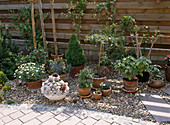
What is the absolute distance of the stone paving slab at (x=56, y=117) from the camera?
2779 millimetres

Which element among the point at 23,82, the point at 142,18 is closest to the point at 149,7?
the point at 142,18

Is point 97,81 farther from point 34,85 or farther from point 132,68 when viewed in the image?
point 34,85

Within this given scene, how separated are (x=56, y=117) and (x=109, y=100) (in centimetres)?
120

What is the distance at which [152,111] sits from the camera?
3.07 meters

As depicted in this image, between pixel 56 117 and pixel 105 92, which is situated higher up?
pixel 105 92

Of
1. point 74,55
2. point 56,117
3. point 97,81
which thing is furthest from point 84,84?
point 74,55

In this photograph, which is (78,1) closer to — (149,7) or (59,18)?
(59,18)

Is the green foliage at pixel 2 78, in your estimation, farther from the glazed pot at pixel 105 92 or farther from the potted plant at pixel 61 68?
the glazed pot at pixel 105 92

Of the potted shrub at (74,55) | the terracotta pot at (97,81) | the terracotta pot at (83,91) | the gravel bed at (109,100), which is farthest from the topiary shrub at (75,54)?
the terracotta pot at (83,91)

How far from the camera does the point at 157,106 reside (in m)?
3.24

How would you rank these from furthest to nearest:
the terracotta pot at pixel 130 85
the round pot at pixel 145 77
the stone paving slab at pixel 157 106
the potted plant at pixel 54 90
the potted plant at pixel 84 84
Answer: the round pot at pixel 145 77
the terracotta pot at pixel 130 85
the potted plant at pixel 84 84
the potted plant at pixel 54 90
the stone paving slab at pixel 157 106

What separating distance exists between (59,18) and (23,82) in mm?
2612

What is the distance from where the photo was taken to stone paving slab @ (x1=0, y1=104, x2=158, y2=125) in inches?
109

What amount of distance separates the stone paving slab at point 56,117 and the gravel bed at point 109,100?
0.17 metres
